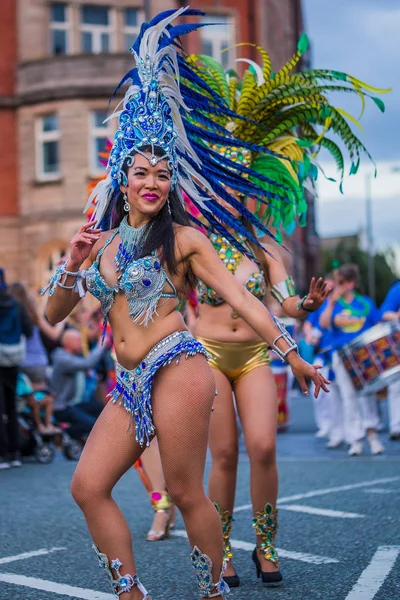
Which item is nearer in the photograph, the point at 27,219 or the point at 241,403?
the point at 241,403

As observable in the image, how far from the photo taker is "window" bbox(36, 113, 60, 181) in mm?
31797

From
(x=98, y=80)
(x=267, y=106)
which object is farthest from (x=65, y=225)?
(x=267, y=106)

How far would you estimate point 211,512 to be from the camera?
433cm

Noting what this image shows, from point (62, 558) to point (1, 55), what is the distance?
90.0 feet

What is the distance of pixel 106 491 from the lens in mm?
4203

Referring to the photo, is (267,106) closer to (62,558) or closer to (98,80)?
(62,558)

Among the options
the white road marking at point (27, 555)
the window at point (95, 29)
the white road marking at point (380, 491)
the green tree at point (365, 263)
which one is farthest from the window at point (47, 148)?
the green tree at point (365, 263)

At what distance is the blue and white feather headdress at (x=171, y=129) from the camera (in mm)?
4555

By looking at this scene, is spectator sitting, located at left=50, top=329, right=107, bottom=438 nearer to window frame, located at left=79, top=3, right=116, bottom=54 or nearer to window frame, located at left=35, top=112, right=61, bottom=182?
window frame, located at left=35, top=112, right=61, bottom=182

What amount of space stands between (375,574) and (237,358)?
1.22 metres

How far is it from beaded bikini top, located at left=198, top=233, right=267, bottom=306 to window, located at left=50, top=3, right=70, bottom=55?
89.9ft

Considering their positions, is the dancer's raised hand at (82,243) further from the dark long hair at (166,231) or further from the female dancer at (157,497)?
the female dancer at (157,497)

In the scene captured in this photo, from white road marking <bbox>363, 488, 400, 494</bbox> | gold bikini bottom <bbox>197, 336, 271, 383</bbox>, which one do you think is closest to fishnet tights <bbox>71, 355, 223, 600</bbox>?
gold bikini bottom <bbox>197, 336, 271, 383</bbox>

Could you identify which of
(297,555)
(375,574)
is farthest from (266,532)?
(297,555)
